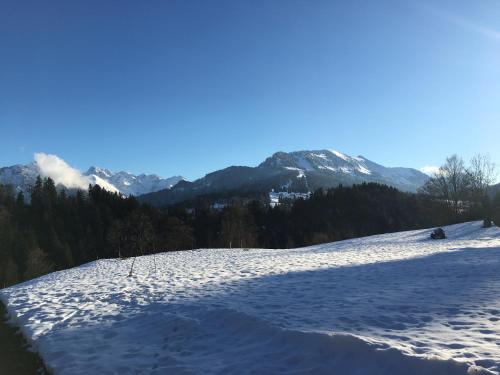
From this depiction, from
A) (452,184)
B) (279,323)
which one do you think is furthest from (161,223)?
(279,323)

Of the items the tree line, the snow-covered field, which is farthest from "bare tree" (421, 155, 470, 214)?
the snow-covered field

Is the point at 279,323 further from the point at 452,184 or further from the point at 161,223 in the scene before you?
the point at 161,223

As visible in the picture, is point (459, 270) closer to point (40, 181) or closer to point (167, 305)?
point (167, 305)

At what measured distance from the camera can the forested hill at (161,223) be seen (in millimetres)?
71375

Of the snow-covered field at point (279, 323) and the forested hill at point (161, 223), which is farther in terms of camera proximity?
the forested hill at point (161, 223)

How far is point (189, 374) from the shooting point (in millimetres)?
6707

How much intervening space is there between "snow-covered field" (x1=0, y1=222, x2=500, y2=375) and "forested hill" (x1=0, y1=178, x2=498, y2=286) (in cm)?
2640

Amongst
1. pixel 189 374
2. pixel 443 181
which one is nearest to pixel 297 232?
pixel 443 181

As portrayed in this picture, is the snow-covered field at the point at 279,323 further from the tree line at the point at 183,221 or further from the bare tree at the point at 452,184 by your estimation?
the bare tree at the point at 452,184

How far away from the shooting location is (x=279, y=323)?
8617 mm

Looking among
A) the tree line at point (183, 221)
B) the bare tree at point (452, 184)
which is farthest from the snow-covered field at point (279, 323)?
the bare tree at point (452, 184)

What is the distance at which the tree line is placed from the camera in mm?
68500

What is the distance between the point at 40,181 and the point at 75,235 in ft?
118

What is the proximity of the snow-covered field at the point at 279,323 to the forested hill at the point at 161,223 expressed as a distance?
26.4 metres
